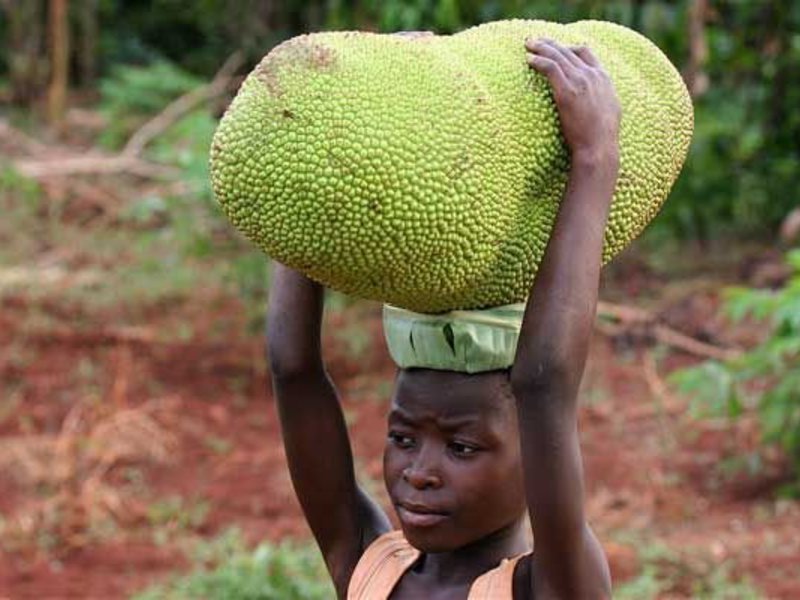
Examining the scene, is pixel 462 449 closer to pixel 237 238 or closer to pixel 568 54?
pixel 568 54

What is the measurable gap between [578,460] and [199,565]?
9.06 feet

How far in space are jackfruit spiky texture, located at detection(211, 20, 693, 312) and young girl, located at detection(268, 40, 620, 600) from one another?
0.17 feet

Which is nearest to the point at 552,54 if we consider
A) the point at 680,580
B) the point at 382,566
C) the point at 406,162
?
the point at 406,162

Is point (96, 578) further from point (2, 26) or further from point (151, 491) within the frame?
point (2, 26)

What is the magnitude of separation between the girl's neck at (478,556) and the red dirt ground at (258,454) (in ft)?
7.42

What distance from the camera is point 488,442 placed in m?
1.77

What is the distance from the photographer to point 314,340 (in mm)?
1952

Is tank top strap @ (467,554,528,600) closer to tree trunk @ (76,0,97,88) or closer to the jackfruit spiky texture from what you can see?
the jackfruit spiky texture

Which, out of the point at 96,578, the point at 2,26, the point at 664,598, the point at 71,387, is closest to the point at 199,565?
the point at 96,578

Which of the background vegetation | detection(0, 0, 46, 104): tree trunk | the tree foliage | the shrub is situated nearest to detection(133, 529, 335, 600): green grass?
the background vegetation

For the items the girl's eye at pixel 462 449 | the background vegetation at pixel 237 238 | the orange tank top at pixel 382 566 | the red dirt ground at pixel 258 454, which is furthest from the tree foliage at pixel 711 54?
the girl's eye at pixel 462 449

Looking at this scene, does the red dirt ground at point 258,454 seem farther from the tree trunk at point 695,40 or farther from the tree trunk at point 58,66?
the tree trunk at point 58,66

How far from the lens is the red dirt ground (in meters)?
4.37

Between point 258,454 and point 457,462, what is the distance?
3.85 meters
